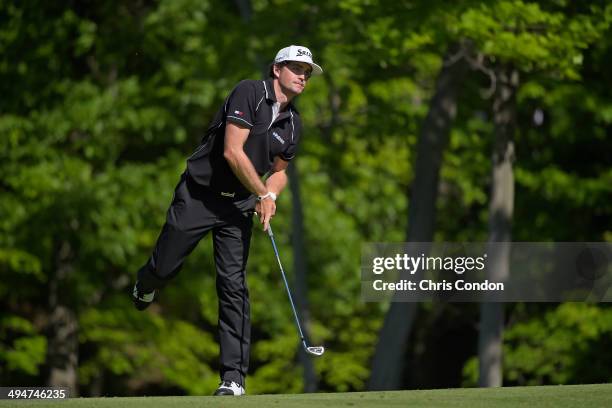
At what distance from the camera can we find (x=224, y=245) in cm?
798

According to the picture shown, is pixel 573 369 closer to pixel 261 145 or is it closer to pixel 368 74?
pixel 368 74

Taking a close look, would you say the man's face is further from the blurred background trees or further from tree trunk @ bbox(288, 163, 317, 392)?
tree trunk @ bbox(288, 163, 317, 392)

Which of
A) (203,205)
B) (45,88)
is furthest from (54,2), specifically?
(203,205)

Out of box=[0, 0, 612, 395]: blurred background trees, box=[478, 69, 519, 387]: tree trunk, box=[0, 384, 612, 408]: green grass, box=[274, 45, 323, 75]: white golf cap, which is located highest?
box=[0, 0, 612, 395]: blurred background trees

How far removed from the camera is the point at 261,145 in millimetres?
7812

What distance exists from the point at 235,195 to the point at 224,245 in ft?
0.99

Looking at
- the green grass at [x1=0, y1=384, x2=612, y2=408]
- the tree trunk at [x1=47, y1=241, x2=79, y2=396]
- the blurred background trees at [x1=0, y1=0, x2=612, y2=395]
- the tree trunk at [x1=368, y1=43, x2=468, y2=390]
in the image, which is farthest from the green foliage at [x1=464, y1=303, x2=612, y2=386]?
the green grass at [x1=0, y1=384, x2=612, y2=408]

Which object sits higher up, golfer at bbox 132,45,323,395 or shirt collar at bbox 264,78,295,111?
shirt collar at bbox 264,78,295,111

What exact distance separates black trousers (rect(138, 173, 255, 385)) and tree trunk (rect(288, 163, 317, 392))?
1049 cm

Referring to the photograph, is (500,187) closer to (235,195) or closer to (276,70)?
(235,195)

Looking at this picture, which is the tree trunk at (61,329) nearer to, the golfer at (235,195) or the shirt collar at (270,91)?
the golfer at (235,195)

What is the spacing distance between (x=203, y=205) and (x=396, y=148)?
54.4 ft

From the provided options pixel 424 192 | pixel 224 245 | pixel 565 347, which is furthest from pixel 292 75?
pixel 565 347

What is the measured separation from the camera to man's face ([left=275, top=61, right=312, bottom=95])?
771cm
